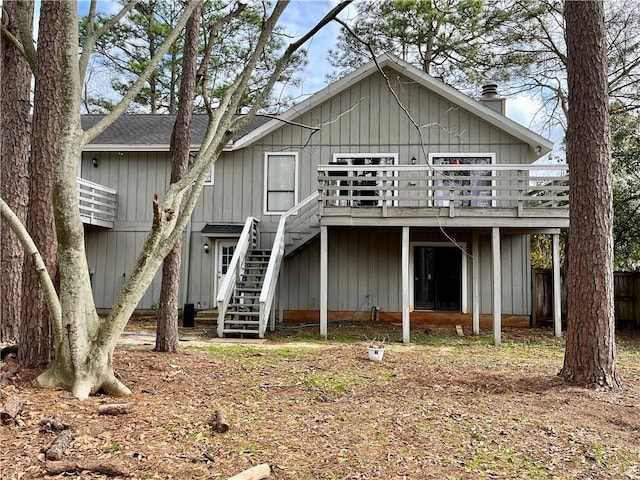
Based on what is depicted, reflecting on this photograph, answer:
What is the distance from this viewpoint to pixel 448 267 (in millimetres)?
11383

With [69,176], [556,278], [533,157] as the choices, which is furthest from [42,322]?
[533,157]

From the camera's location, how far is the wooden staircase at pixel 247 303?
29.2 feet

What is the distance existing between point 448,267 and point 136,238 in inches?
319

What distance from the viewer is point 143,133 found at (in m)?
12.7

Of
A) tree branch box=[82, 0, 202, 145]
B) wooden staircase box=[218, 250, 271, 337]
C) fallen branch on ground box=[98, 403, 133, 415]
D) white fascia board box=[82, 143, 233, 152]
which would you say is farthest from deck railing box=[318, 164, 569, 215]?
fallen branch on ground box=[98, 403, 133, 415]

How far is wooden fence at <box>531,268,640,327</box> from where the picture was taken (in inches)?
445

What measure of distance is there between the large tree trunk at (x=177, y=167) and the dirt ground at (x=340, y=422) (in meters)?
0.46

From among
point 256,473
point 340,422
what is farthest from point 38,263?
point 340,422

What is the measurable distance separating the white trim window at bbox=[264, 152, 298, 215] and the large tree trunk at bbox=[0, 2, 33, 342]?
22.2 ft

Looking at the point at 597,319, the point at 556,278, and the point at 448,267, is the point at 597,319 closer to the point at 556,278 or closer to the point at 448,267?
the point at 556,278

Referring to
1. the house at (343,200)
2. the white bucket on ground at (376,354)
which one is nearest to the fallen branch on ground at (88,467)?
the white bucket on ground at (376,354)

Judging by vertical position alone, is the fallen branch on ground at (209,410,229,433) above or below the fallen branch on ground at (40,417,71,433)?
below

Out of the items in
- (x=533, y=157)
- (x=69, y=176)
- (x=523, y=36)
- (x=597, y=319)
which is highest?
(x=523, y=36)

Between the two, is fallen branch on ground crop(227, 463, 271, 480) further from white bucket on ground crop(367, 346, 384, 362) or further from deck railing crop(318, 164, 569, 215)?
deck railing crop(318, 164, 569, 215)
